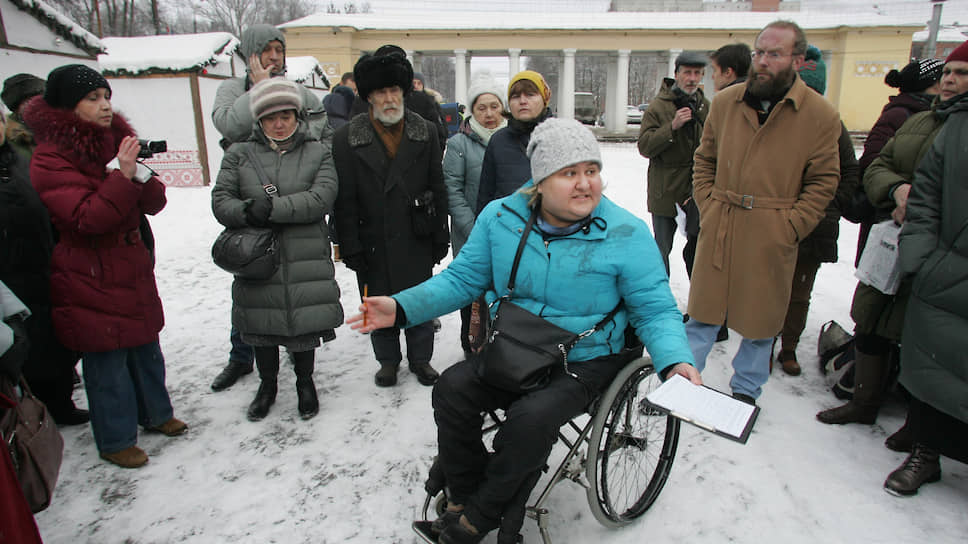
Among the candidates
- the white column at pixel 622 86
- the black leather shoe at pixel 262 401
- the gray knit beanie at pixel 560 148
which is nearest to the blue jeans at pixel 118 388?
the black leather shoe at pixel 262 401

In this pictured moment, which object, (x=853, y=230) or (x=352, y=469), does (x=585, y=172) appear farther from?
(x=853, y=230)

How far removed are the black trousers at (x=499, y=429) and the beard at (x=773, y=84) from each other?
1.64 metres

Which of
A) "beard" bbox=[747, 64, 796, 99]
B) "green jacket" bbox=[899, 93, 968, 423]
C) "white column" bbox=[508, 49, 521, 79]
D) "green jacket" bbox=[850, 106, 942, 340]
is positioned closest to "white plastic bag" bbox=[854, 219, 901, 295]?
"green jacket" bbox=[850, 106, 942, 340]

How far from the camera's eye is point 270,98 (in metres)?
2.97

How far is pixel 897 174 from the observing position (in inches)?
115

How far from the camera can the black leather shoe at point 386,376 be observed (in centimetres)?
366

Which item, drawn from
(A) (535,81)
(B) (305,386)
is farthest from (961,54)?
(B) (305,386)

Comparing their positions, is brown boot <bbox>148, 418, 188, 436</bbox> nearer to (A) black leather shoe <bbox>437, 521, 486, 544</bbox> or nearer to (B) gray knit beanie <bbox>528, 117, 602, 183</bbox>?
(A) black leather shoe <bbox>437, 521, 486, 544</bbox>

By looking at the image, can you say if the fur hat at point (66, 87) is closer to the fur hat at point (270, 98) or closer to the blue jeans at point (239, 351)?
the fur hat at point (270, 98)

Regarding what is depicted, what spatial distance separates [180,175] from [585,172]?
1102cm

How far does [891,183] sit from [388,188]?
A: 268cm

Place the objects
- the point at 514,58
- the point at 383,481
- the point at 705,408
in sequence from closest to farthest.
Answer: the point at 705,408, the point at 383,481, the point at 514,58

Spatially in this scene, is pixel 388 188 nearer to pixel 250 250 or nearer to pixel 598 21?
pixel 250 250

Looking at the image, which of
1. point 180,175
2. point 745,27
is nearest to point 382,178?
point 180,175
